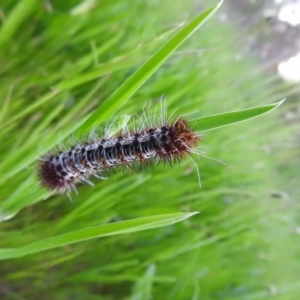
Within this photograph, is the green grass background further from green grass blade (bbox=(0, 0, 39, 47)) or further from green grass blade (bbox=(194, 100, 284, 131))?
green grass blade (bbox=(194, 100, 284, 131))

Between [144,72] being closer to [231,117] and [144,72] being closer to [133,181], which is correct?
[231,117]

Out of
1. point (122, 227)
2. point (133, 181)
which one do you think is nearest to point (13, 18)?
point (133, 181)

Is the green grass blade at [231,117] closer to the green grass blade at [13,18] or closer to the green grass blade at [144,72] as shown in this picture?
the green grass blade at [144,72]

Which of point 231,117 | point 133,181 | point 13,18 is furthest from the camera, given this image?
point 133,181

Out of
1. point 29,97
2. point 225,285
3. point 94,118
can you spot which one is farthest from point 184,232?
point 94,118

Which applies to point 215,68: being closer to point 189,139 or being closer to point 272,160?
point 272,160

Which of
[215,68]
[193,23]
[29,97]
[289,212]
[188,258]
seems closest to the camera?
[193,23]
